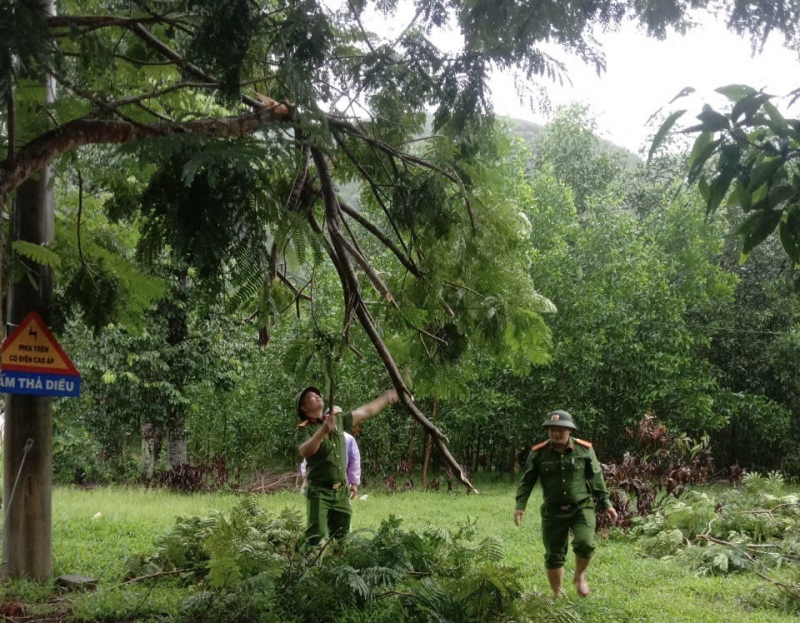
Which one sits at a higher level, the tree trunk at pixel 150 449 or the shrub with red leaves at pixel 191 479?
the tree trunk at pixel 150 449

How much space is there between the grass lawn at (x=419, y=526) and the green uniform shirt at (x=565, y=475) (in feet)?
2.39

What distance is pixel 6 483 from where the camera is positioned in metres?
6.35

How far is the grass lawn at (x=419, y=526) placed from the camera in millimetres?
6207

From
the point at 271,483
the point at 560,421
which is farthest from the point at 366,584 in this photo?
the point at 271,483

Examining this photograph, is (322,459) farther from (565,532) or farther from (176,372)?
(176,372)

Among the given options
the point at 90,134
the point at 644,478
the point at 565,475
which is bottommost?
the point at 644,478

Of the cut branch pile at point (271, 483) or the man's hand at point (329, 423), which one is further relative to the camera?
the cut branch pile at point (271, 483)

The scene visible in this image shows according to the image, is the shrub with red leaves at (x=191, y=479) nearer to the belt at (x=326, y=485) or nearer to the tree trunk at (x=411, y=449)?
the tree trunk at (x=411, y=449)

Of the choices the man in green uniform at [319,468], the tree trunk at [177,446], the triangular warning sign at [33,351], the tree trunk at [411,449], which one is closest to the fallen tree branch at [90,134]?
the triangular warning sign at [33,351]

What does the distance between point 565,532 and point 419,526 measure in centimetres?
441

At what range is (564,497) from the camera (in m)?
6.74

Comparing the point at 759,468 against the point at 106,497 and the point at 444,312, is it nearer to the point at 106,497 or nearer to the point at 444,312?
the point at 106,497

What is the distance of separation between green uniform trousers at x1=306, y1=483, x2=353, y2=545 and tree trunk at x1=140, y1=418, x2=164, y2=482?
1016 cm

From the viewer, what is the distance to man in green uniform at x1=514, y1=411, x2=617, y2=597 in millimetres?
6688
